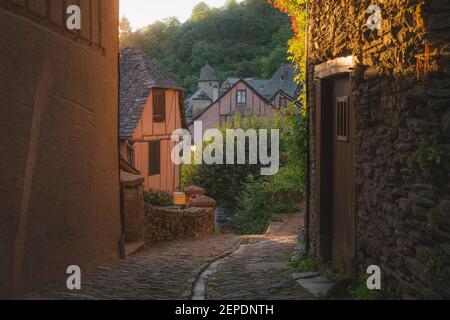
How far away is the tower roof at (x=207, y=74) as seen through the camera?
6812cm

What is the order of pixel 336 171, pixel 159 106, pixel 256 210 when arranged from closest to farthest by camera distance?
pixel 336 171, pixel 256 210, pixel 159 106

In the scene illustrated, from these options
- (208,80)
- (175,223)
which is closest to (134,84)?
(175,223)

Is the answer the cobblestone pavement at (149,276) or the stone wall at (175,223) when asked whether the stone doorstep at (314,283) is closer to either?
the cobblestone pavement at (149,276)

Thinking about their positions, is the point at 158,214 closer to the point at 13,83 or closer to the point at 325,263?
the point at 325,263

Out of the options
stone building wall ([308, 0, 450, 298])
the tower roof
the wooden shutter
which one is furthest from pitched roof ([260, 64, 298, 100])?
stone building wall ([308, 0, 450, 298])

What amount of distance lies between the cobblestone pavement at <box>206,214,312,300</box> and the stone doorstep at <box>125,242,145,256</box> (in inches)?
71.6

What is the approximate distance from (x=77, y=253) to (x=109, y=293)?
1.31 m

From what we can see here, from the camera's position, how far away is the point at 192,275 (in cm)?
839

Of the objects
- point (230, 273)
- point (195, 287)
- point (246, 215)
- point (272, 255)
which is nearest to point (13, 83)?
point (195, 287)

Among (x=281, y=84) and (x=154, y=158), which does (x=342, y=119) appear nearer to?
(x=154, y=158)

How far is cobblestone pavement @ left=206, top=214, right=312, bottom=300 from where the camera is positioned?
6555 millimetres

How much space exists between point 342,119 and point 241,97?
33844 mm

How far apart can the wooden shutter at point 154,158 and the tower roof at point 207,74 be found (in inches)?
1785
